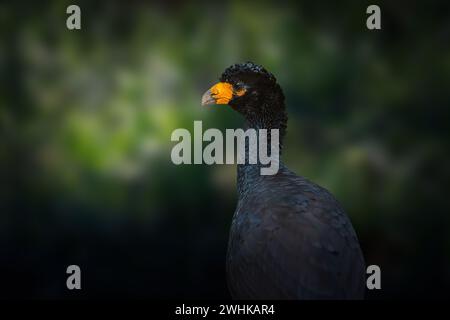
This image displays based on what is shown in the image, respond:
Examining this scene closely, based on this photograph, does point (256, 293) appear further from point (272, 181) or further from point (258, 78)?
point (258, 78)

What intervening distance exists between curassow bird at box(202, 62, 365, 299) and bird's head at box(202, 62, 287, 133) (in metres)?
0.53

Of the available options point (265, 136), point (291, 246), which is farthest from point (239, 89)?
point (291, 246)

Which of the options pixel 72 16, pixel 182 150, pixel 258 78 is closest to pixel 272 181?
pixel 258 78

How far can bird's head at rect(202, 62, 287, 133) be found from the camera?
4117mm

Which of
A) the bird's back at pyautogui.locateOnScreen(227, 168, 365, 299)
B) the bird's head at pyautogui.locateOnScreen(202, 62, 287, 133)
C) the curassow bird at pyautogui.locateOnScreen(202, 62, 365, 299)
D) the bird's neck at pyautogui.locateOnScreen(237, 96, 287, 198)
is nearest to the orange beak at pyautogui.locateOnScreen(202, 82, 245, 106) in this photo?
the bird's head at pyautogui.locateOnScreen(202, 62, 287, 133)

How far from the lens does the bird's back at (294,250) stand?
3.18m

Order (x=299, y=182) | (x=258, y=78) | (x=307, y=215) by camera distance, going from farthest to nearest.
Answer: (x=258, y=78) → (x=299, y=182) → (x=307, y=215)

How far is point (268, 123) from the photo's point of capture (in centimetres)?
420

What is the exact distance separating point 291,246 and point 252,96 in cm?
142

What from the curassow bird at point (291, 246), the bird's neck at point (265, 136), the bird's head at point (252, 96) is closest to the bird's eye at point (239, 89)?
the bird's head at point (252, 96)

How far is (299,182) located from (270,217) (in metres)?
0.48

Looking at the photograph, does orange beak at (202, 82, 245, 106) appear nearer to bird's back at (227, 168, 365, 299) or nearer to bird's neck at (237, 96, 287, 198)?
Answer: bird's neck at (237, 96, 287, 198)

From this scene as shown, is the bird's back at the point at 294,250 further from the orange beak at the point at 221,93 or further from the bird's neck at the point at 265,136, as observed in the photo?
the orange beak at the point at 221,93

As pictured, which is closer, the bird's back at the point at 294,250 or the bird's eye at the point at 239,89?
the bird's back at the point at 294,250
